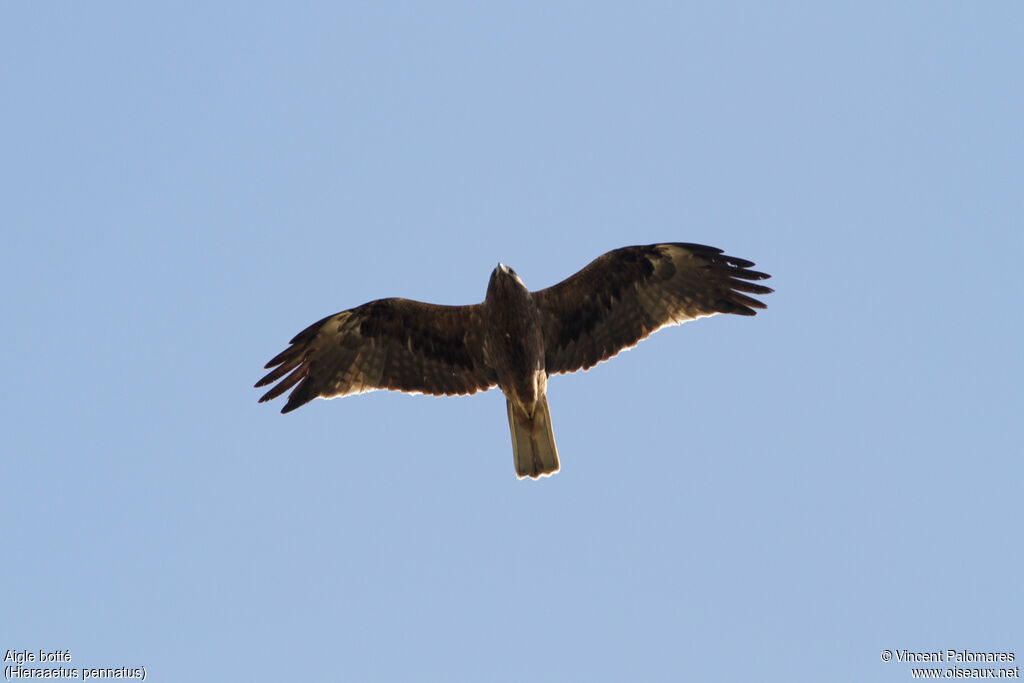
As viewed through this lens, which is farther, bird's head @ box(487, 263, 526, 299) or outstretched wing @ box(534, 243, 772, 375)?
outstretched wing @ box(534, 243, 772, 375)

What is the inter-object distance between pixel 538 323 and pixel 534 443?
1.33m

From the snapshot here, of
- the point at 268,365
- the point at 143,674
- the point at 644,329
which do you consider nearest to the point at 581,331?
the point at 644,329

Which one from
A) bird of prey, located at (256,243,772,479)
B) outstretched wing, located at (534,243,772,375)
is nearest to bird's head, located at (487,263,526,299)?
bird of prey, located at (256,243,772,479)

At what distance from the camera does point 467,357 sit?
1056cm

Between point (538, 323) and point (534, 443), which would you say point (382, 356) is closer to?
point (538, 323)

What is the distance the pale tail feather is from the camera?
1001 centimetres

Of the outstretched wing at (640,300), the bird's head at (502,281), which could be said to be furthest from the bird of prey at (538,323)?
the bird's head at (502,281)

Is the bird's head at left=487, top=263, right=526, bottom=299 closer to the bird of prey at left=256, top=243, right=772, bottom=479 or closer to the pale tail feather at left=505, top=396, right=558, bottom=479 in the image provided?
the bird of prey at left=256, top=243, right=772, bottom=479

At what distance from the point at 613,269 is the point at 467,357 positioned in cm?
197

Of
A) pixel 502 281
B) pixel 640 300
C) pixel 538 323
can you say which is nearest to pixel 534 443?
pixel 538 323

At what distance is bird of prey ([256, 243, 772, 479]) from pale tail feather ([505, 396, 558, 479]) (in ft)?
0.09

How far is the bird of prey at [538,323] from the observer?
409 inches

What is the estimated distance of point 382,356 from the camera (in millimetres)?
10758

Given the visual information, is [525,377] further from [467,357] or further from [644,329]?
[644,329]
